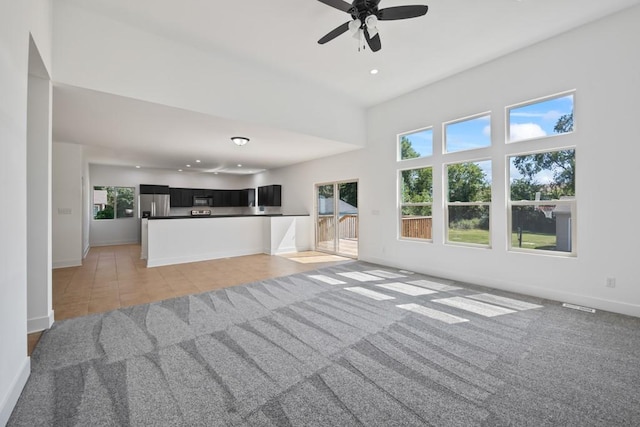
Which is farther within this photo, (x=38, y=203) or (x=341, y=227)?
(x=341, y=227)

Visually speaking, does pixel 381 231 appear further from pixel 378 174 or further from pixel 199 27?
pixel 199 27

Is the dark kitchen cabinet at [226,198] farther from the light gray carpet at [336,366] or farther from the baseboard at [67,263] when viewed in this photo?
the light gray carpet at [336,366]

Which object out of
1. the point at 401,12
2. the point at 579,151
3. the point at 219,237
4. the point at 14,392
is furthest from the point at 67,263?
the point at 579,151

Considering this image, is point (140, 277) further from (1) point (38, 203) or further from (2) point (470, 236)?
(2) point (470, 236)

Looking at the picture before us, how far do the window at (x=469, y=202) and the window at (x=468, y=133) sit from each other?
0.99 ft

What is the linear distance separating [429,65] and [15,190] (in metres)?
5.01

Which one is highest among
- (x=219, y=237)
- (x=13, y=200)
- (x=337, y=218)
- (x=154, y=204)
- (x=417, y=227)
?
(x=154, y=204)

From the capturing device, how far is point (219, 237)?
684 centimetres

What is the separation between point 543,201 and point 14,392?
223 inches

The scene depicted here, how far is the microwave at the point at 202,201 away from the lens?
1035cm

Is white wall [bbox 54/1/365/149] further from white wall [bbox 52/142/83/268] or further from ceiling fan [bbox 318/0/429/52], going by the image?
white wall [bbox 52/142/83/268]

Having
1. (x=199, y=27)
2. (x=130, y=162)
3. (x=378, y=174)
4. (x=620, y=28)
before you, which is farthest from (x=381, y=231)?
(x=130, y=162)

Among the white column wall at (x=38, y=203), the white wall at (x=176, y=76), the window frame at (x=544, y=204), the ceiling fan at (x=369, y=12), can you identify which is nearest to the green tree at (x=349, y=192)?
the white wall at (x=176, y=76)

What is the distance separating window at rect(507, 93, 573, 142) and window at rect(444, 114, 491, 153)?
332mm
